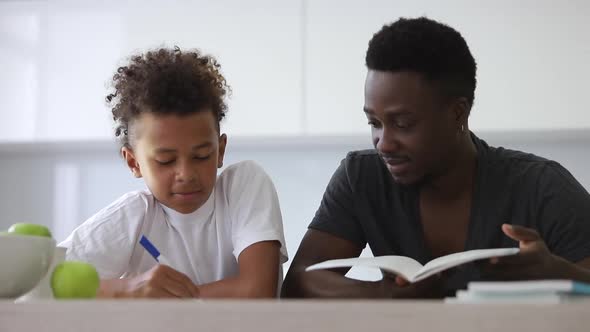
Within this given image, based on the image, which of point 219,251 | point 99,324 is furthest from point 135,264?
point 99,324

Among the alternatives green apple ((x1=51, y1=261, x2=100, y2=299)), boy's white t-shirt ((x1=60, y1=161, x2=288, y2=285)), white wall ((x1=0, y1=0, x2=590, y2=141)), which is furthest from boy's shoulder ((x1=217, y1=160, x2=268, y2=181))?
white wall ((x1=0, y1=0, x2=590, y2=141))

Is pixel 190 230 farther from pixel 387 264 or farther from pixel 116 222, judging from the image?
pixel 387 264

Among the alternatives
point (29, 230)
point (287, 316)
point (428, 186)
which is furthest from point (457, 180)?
point (287, 316)

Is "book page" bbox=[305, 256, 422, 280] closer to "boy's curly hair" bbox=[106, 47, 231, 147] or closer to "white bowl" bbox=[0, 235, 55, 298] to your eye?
"white bowl" bbox=[0, 235, 55, 298]

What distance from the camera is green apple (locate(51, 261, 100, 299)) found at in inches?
38.4

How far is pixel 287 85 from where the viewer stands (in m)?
2.88

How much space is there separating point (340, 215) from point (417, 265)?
38 cm

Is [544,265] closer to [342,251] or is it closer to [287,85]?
[342,251]

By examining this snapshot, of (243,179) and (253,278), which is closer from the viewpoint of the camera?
(253,278)

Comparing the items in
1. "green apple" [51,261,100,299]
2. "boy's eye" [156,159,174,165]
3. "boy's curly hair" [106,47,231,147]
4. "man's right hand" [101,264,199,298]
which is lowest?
"man's right hand" [101,264,199,298]

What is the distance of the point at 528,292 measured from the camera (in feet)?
2.49

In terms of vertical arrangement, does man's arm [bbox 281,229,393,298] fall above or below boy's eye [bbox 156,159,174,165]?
below

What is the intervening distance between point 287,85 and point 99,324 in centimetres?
220

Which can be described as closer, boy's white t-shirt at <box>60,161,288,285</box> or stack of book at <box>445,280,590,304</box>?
stack of book at <box>445,280,590,304</box>
